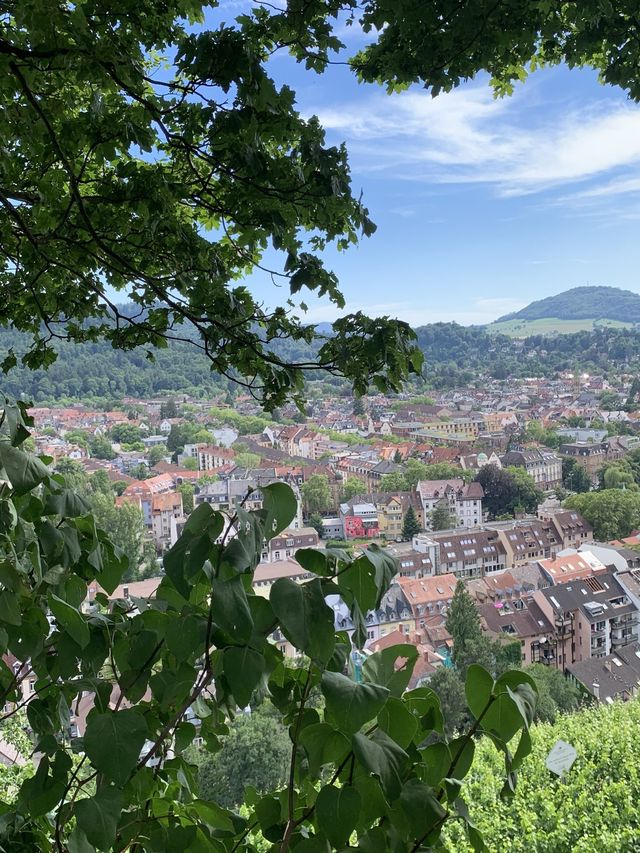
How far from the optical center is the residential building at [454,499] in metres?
19.0

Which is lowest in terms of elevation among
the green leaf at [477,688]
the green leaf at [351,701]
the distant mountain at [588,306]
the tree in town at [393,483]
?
the tree in town at [393,483]

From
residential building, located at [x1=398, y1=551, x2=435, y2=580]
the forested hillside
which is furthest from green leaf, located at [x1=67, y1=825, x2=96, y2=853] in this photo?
residential building, located at [x1=398, y1=551, x2=435, y2=580]

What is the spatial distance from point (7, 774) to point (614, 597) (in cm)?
1285

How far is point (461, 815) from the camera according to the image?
489 mm

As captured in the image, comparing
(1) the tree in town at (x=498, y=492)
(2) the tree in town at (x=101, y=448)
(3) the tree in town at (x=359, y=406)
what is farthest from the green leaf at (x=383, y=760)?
(1) the tree in town at (x=498, y=492)

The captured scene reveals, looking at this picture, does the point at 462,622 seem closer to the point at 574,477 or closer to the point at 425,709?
the point at 574,477

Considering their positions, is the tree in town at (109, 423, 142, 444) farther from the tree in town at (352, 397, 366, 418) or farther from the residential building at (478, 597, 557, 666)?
the tree in town at (352, 397, 366, 418)

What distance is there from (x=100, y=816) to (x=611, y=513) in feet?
65.3

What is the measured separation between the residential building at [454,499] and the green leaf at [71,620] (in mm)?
18301

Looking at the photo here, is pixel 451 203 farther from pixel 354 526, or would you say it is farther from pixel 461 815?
pixel 461 815

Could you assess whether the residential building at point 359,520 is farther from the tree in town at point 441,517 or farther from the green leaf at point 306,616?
the green leaf at point 306,616

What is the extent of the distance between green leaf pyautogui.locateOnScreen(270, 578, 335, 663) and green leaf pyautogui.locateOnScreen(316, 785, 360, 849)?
0.30 feet

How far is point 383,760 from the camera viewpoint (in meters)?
0.43

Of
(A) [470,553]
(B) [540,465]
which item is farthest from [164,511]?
(B) [540,465]
